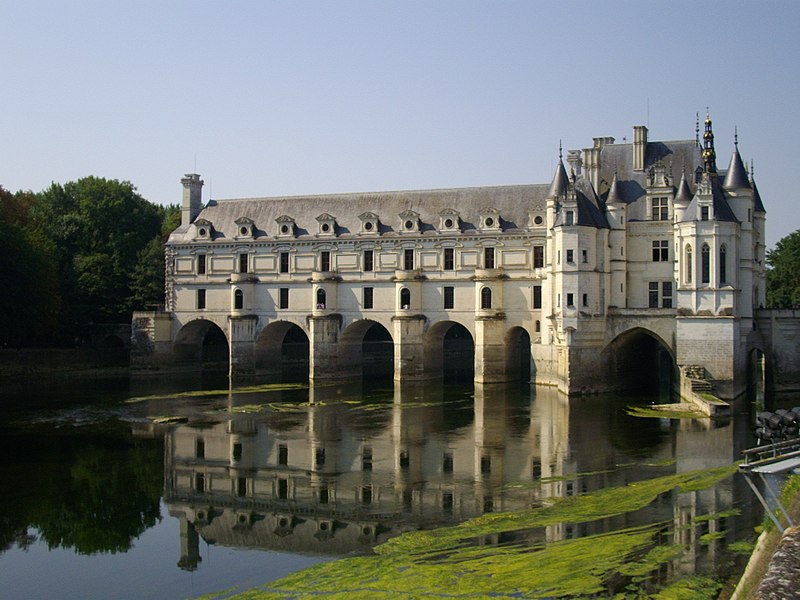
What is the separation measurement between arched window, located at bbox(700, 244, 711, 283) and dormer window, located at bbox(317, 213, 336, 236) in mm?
22114

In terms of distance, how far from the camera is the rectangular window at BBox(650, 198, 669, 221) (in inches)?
1636

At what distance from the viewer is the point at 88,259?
58.2 metres

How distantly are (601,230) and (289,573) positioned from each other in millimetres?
29429

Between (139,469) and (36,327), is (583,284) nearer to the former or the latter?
(139,469)

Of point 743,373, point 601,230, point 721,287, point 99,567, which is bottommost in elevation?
point 99,567

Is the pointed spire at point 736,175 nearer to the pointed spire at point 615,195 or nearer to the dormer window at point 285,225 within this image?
the pointed spire at point 615,195

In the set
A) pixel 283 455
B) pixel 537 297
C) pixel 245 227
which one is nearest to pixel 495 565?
pixel 283 455

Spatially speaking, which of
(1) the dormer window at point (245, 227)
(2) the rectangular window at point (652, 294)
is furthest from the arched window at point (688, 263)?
(1) the dormer window at point (245, 227)

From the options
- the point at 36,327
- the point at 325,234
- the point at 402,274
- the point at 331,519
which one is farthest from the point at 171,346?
the point at 331,519

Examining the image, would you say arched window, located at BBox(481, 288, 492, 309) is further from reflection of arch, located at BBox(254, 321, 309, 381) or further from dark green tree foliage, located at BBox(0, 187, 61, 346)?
dark green tree foliage, located at BBox(0, 187, 61, 346)

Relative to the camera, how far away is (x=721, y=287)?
3616cm

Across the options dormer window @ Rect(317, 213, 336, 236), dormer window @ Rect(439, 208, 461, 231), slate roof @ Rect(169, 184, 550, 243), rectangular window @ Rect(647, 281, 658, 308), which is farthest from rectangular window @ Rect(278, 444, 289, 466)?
dormer window @ Rect(317, 213, 336, 236)

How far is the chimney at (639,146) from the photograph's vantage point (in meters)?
42.9

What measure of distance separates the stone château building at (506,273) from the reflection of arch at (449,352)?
180mm
